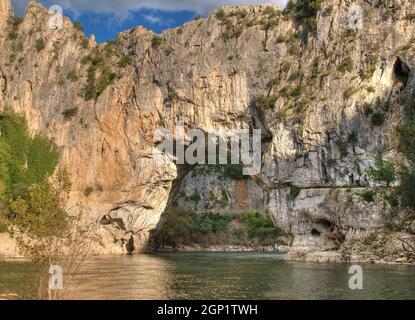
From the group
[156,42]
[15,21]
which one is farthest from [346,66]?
[15,21]

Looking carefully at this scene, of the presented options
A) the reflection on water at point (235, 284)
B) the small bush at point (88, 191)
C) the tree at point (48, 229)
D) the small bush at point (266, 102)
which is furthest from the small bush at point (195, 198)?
the tree at point (48, 229)

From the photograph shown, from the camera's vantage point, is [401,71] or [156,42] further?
[156,42]

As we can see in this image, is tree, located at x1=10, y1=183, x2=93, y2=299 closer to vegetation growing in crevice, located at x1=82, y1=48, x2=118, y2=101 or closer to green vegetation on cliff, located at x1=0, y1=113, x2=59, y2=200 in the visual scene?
green vegetation on cliff, located at x1=0, y1=113, x2=59, y2=200

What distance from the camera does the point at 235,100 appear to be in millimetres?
49750

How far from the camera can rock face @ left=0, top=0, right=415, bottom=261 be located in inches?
1698

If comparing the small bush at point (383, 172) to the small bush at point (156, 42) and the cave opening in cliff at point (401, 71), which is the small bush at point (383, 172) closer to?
the cave opening in cliff at point (401, 71)

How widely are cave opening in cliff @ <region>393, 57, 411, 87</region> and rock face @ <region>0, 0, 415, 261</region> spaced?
107 mm

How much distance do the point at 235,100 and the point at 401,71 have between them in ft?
46.1

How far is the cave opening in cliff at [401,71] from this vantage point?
42.3 metres

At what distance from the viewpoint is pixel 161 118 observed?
53.0 metres

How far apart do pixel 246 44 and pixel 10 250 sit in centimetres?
2689

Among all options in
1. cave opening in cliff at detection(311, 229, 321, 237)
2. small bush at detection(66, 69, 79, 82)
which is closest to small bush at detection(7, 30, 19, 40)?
small bush at detection(66, 69, 79, 82)

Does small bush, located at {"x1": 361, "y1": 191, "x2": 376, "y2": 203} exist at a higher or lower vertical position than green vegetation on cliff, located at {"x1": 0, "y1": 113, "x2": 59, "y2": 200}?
lower

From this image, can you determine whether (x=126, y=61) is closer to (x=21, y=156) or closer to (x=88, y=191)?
(x=88, y=191)
